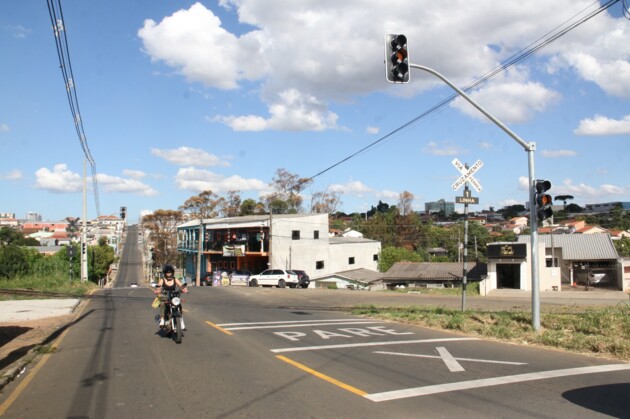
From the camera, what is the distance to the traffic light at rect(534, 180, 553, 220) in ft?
41.3

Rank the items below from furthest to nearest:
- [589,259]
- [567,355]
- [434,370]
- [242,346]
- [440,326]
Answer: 1. [589,259]
2. [440,326]
3. [242,346]
4. [567,355]
5. [434,370]

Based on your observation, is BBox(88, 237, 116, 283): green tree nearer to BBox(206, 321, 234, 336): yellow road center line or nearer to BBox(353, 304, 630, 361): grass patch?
BBox(206, 321, 234, 336): yellow road center line

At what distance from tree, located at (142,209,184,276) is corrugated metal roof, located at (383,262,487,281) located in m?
42.7

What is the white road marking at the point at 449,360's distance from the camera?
8803 millimetres

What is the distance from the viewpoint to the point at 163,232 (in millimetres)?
84625

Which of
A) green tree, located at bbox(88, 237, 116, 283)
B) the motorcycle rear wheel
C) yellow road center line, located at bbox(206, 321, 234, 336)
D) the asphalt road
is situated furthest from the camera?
green tree, located at bbox(88, 237, 116, 283)

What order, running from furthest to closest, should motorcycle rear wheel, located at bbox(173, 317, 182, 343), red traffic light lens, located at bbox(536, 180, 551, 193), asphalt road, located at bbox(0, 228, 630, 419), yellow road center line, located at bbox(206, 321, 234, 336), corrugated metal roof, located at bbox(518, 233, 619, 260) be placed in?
1. corrugated metal roof, located at bbox(518, 233, 619, 260)
2. yellow road center line, located at bbox(206, 321, 234, 336)
3. red traffic light lens, located at bbox(536, 180, 551, 193)
4. motorcycle rear wheel, located at bbox(173, 317, 182, 343)
5. asphalt road, located at bbox(0, 228, 630, 419)

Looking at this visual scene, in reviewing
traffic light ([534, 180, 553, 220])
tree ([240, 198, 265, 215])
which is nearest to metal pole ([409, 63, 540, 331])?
traffic light ([534, 180, 553, 220])

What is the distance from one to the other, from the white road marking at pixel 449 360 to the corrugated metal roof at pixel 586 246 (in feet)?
128

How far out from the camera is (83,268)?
4528 centimetres

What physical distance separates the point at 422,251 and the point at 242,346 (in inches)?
3012

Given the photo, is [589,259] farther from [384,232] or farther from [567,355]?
[384,232]

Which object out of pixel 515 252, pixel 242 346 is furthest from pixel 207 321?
pixel 515 252

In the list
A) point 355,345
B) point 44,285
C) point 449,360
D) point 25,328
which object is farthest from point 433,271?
point 449,360
